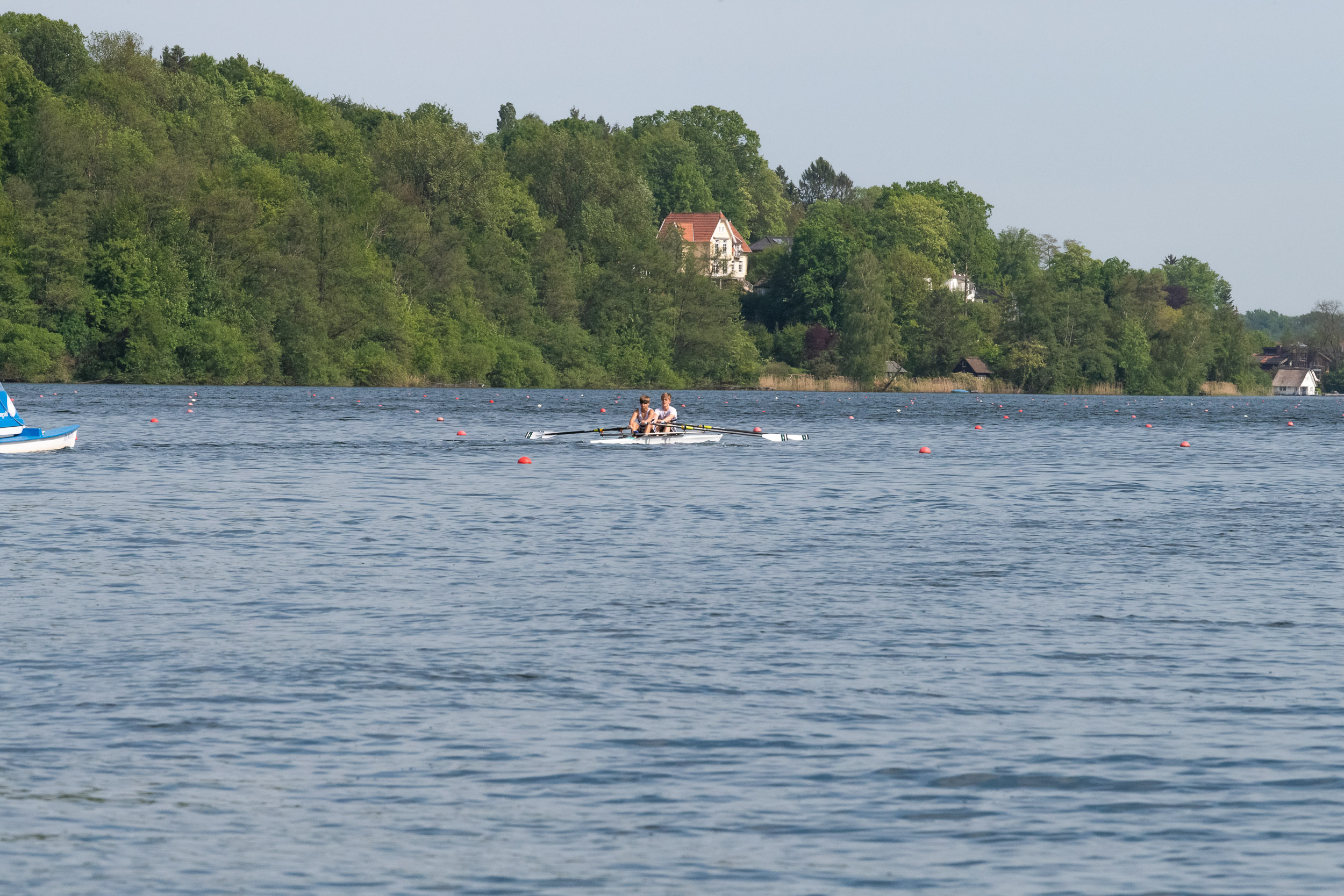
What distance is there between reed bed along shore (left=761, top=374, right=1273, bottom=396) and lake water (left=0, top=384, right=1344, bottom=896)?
111m

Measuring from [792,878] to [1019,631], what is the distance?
8510 millimetres

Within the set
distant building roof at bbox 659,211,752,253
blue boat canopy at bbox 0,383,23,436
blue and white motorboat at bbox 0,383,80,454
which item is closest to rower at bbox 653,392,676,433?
blue and white motorboat at bbox 0,383,80,454

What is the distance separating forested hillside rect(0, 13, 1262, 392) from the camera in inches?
3917

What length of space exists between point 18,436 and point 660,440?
1678cm

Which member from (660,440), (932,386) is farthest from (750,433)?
(932,386)

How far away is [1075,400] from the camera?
136125 millimetres

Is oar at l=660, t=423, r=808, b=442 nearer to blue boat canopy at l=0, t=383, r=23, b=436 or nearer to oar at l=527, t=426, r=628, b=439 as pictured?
oar at l=527, t=426, r=628, b=439

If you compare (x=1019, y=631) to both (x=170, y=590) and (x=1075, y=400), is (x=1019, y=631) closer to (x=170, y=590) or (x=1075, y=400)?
(x=170, y=590)

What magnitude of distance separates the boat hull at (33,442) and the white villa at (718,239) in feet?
378

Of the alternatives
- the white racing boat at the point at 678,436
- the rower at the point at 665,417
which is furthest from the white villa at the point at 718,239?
the rower at the point at 665,417

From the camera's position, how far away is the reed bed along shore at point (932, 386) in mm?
142500

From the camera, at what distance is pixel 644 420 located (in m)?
46.9

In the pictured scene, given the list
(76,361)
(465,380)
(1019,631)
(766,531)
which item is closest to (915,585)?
(1019,631)

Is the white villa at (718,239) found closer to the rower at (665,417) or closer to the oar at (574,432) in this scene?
the oar at (574,432)
